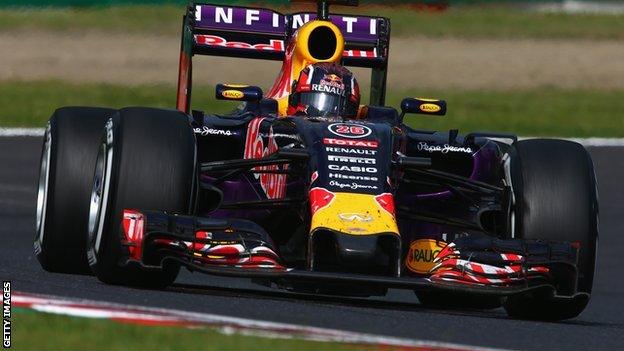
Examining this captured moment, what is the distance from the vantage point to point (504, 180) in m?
8.90

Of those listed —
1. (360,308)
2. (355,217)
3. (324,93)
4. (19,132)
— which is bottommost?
(19,132)

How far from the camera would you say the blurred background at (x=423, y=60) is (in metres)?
20.5

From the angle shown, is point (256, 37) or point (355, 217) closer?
point (355, 217)

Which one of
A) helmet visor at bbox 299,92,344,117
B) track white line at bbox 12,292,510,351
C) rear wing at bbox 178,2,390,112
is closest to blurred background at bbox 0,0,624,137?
rear wing at bbox 178,2,390,112

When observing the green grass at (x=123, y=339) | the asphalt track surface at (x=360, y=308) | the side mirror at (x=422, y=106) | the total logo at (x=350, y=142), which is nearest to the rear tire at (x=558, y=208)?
the asphalt track surface at (x=360, y=308)

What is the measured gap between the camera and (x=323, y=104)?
957cm

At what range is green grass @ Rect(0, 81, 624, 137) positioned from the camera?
18953 mm

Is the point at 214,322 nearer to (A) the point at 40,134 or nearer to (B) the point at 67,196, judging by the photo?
(B) the point at 67,196

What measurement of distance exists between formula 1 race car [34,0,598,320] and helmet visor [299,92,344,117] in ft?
0.24

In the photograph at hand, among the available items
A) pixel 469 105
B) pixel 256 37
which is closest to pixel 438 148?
pixel 256 37

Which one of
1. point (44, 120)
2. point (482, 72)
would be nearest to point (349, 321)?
point (44, 120)

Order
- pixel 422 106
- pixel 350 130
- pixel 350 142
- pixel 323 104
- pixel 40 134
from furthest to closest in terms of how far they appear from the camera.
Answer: pixel 40 134, pixel 422 106, pixel 323 104, pixel 350 130, pixel 350 142

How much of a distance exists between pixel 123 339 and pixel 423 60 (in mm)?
18499

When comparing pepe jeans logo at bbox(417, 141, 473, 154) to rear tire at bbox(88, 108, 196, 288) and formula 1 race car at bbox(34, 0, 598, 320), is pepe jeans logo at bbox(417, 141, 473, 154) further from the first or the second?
rear tire at bbox(88, 108, 196, 288)
